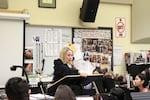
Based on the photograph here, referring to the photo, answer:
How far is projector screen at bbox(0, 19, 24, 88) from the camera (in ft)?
15.4

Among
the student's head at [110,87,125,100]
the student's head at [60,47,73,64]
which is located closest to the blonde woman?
the student's head at [60,47,73,64]

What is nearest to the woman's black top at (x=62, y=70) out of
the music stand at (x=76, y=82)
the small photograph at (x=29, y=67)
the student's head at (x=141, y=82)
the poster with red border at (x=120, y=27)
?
the music stand at (x=76, y=82)

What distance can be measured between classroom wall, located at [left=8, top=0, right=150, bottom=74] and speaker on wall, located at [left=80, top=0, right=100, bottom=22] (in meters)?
0.15

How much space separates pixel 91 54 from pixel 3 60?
5.10ft

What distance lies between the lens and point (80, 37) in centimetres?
546

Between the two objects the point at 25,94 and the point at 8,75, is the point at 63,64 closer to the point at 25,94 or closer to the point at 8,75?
the point at 8,75

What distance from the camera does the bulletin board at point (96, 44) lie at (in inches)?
215

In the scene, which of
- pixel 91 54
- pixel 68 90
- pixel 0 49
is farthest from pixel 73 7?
pixel 68 90

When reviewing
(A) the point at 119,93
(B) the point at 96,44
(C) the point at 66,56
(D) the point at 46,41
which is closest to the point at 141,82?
(C) the point at 66,56

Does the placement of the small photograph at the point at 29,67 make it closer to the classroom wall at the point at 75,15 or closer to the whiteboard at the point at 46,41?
the whiteboard at the point at 46,41

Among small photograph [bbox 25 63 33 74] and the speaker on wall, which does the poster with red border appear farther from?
small photograph [bbox 25 63 33 74]

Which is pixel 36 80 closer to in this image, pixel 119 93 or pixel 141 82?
pixel 141 82

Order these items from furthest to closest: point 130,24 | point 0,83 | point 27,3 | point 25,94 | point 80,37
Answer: point 130,24, point 80,37, point 27,3, point 0,83, point 25,94

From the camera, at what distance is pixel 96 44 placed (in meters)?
5.59
